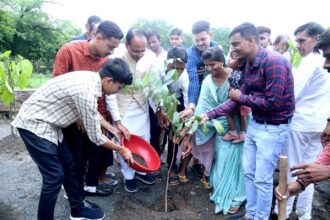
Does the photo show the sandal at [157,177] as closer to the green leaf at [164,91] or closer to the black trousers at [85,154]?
the black trousers at [85,154]

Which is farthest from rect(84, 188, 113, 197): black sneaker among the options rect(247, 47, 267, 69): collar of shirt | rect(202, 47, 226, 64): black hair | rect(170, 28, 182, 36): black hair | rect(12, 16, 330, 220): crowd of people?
rect(170, 28, 182, 36): black hair

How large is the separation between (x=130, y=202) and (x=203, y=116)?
3.65 feet

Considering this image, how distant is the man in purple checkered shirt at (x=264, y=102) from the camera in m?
2.23

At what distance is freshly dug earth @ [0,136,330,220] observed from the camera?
278 cm

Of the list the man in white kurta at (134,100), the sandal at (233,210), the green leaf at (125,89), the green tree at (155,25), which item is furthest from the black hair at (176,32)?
the green tree at (155,25)

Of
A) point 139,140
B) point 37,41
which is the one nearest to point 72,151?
point 139,140

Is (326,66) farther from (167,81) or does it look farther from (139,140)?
(139,140)

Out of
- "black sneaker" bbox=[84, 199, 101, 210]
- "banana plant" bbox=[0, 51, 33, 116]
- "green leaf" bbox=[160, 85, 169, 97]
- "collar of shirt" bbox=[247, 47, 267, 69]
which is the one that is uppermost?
"collar of shirt" bbox=[247, 47, 267, 69]

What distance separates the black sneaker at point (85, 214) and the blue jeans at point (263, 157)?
4.37 ft

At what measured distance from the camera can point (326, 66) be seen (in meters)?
1.77

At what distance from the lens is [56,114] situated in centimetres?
223

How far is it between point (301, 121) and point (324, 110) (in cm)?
21

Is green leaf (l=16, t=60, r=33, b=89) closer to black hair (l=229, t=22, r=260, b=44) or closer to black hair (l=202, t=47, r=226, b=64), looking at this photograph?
black hair (l=202, t=47, r=226, b=64)

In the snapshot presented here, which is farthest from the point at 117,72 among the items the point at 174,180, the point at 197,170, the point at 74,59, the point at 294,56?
the point at 197,170
